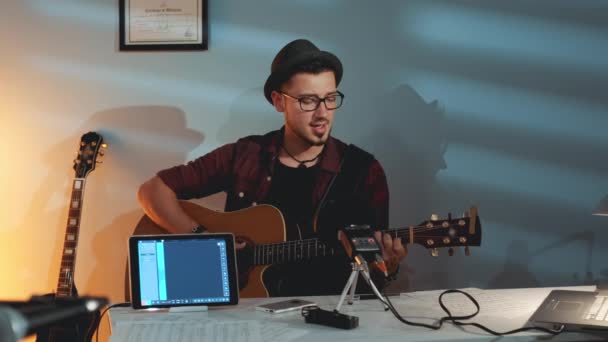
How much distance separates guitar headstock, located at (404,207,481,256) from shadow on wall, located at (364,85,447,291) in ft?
2.65

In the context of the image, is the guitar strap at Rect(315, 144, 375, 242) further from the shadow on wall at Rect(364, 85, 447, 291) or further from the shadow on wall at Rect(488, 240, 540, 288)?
the shadow on wall at Rect(488, 240, 540, 288)

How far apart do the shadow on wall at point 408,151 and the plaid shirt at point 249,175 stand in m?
0.23

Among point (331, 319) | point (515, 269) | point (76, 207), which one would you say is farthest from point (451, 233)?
point (76, 207)

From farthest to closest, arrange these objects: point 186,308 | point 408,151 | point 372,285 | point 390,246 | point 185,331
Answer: point 408,151, point 390,246, point 186,308, point 372,285, point 185,331

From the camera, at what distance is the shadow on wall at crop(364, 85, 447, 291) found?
2861 millimetres

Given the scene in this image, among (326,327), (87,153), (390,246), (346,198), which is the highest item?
(87,153)

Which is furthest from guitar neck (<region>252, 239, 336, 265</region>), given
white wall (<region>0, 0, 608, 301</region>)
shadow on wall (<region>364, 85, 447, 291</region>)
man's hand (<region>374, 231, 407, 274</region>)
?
shadow on wall (<region>364, 85, 447, 291</region>)

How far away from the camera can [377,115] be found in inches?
112

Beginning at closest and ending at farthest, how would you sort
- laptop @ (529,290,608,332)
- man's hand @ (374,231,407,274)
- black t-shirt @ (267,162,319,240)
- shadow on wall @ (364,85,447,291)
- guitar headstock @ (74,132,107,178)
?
laptop @ (529,290,608,332), man's hand @ (374,231,407,274), black t-shirt @ (267,162,319,240), guitar headstock @ (74,132,107,178), shadow on wall @ (364,85,447,291)

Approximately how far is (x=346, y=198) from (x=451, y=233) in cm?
62

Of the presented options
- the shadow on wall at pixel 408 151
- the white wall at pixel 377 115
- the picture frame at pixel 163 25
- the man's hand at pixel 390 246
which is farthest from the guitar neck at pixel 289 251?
the picture frame at pixel 163 25

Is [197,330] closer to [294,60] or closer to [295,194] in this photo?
[295,194]

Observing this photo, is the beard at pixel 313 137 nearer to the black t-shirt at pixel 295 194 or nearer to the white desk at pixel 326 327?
the black t-shirt at pixel 295 194

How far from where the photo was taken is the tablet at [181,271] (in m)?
1.85
